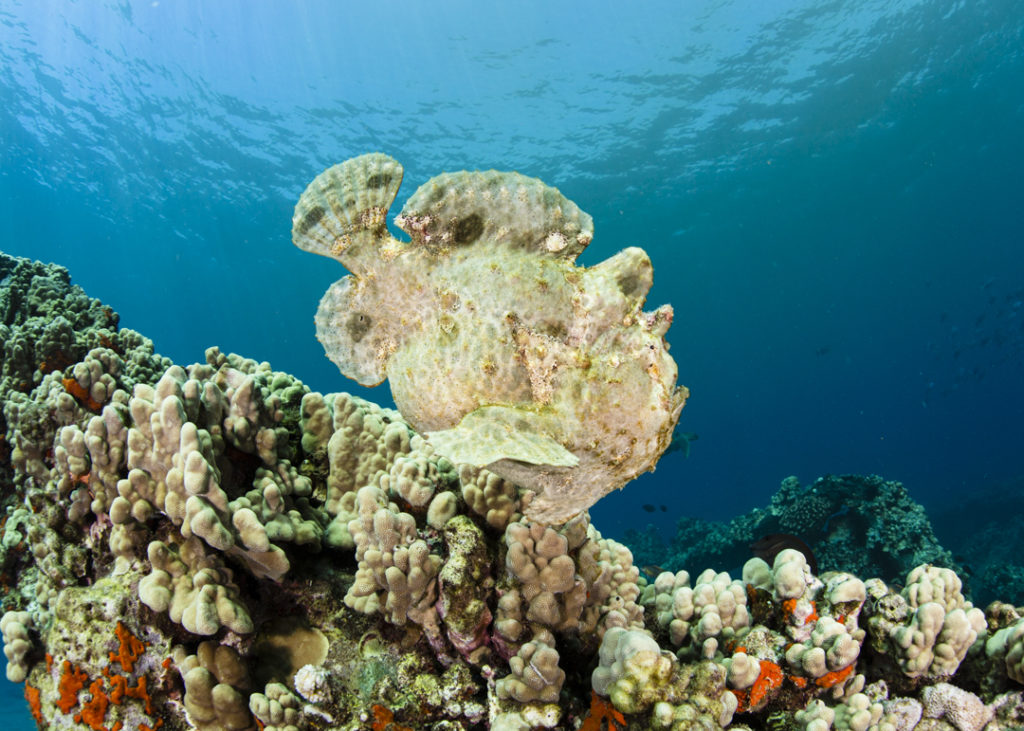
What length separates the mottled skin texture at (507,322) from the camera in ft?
7.59

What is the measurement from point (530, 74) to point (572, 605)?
37230mm

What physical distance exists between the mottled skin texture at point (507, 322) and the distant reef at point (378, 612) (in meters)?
0.73

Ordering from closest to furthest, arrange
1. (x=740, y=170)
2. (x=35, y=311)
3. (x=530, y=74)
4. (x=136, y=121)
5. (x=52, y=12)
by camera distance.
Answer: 1. (x=35, y=311)
2. (x=52, y=12)
3. (x=530, y=74)
4. (x=136, y=121)
5. (x=740, y=170)

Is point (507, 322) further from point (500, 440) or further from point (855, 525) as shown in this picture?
point (855, 525)

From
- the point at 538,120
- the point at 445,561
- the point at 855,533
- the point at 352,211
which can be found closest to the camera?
the point at 352,211

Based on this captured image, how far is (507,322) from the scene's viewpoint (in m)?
2.38

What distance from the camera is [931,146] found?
155 ft

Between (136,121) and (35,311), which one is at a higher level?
(136,121)

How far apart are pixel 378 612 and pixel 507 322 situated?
197 centimetres

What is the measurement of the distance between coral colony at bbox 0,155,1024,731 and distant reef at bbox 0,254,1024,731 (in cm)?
1

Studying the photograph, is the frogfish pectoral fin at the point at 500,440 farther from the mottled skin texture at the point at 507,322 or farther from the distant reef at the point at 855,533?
the distant reef at the point at 855,533

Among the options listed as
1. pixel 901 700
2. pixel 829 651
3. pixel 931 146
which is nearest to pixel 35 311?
pixel 829 651

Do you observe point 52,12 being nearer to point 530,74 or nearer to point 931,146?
point 530,74

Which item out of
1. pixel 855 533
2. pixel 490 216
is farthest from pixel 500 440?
pixel 855 533
